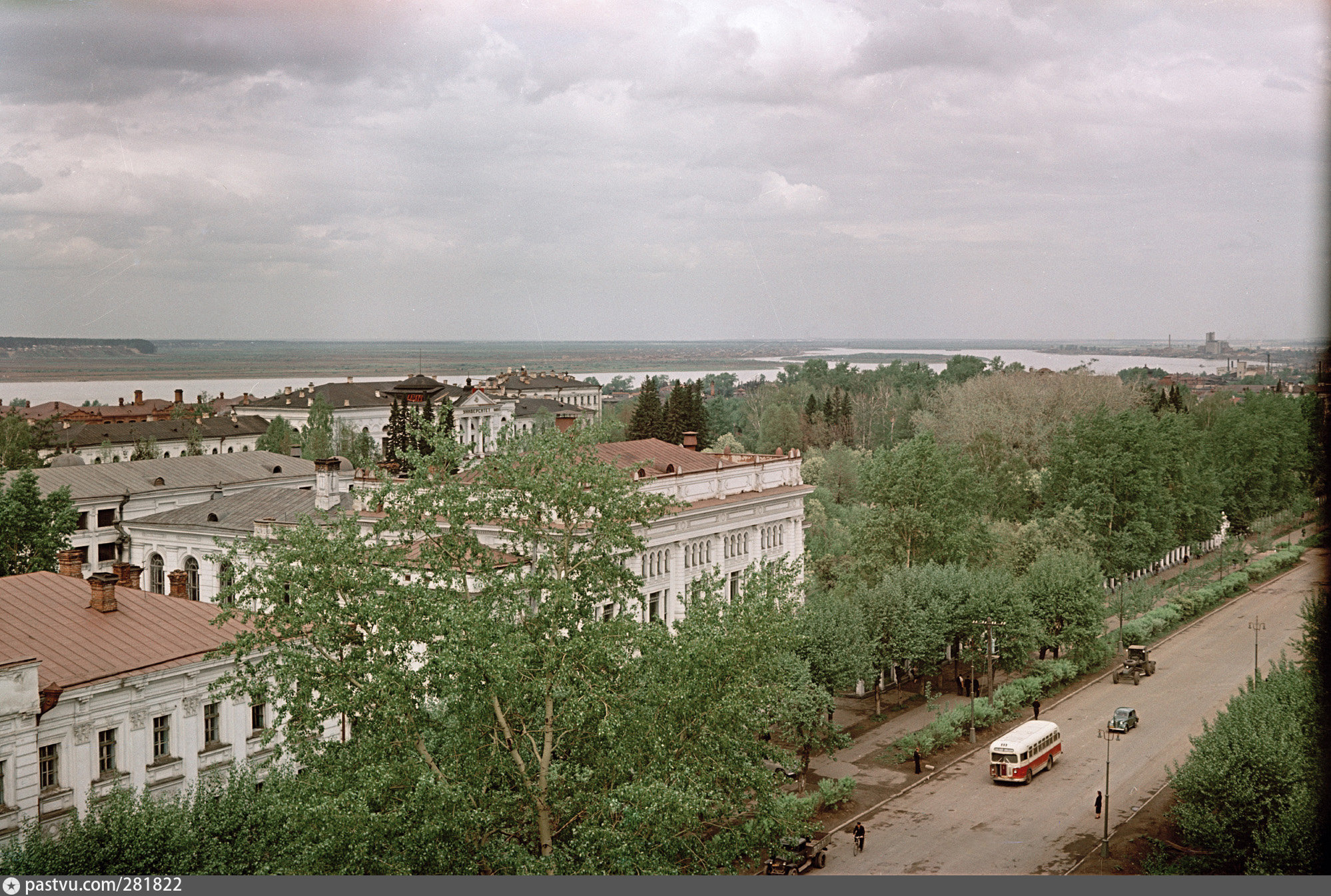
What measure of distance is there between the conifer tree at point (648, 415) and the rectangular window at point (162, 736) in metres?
28.4

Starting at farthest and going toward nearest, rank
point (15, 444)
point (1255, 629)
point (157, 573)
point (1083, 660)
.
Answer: point (15, 444) → point (157, 573) → point (1083, 660) → point (1255, 629)

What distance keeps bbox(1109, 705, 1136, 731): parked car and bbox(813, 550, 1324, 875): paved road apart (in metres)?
0.15

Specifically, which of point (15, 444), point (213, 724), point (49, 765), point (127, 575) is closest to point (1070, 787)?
point (213, 724)

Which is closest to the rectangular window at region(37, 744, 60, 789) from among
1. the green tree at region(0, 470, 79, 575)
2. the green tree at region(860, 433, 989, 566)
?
the green tree at region(0, 470, 79, 575)

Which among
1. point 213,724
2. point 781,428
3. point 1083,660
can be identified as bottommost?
point 1083,660

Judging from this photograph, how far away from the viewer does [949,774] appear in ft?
56.0

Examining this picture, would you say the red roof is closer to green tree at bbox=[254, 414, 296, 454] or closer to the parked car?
the parked car

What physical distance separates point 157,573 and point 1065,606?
17303 millimetres

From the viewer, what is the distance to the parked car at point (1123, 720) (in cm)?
1850

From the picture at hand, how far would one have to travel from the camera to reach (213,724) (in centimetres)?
1191

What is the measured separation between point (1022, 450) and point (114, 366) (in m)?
31.5

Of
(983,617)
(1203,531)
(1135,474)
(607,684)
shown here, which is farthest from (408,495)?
(1203,531)

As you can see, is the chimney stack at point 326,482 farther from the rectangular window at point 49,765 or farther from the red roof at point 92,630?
the rectangular window at point 49,765

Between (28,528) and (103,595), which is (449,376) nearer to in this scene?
(28,528)
